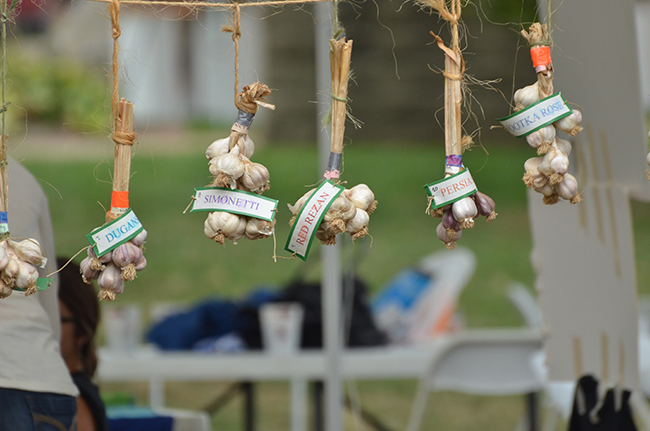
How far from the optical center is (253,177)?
89cm

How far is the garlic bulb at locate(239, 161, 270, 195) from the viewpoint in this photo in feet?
2.92

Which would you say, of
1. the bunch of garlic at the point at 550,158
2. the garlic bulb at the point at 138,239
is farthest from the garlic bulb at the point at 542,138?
the garlic bulb at the point at 138,239

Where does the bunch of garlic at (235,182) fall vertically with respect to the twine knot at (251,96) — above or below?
below

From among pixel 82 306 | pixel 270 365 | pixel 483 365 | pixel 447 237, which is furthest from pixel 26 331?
pixel 483 365

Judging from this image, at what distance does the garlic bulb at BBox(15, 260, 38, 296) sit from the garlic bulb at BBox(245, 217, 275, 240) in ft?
0.83

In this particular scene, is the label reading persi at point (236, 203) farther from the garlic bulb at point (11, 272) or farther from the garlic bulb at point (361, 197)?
the garlic bulb at point (11, 272)

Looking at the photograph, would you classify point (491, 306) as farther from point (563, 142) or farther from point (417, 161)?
point (563, 142)

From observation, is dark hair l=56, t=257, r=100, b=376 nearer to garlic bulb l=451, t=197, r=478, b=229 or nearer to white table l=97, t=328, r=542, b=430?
white table l=97, t=328, r=542, b=430

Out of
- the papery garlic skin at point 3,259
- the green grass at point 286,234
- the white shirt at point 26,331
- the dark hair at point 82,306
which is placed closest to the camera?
the papery garlic skin at point 3,259

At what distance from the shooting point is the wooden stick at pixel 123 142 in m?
0.93

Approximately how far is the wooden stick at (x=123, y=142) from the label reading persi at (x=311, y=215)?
0.22 meters

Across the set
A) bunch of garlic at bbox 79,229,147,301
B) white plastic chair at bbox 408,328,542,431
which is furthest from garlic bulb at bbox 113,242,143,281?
white plastic chair at bbox 408,328,542,431

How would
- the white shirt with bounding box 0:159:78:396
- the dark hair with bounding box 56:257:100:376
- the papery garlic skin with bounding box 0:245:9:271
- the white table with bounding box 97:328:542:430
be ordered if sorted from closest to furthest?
the papery garlic skin with bounding box 0:245:9:271 < the white shirt with bounding box 0:159:78:396 < the dark hair with bounding box 56:257:100:376 < the white table with bounding box 97:328:542:430

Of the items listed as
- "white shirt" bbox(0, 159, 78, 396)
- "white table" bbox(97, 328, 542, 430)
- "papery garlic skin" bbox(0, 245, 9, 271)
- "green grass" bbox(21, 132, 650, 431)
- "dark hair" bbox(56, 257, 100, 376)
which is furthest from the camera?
"green grass" bbox(21, 132, 650, 431)
